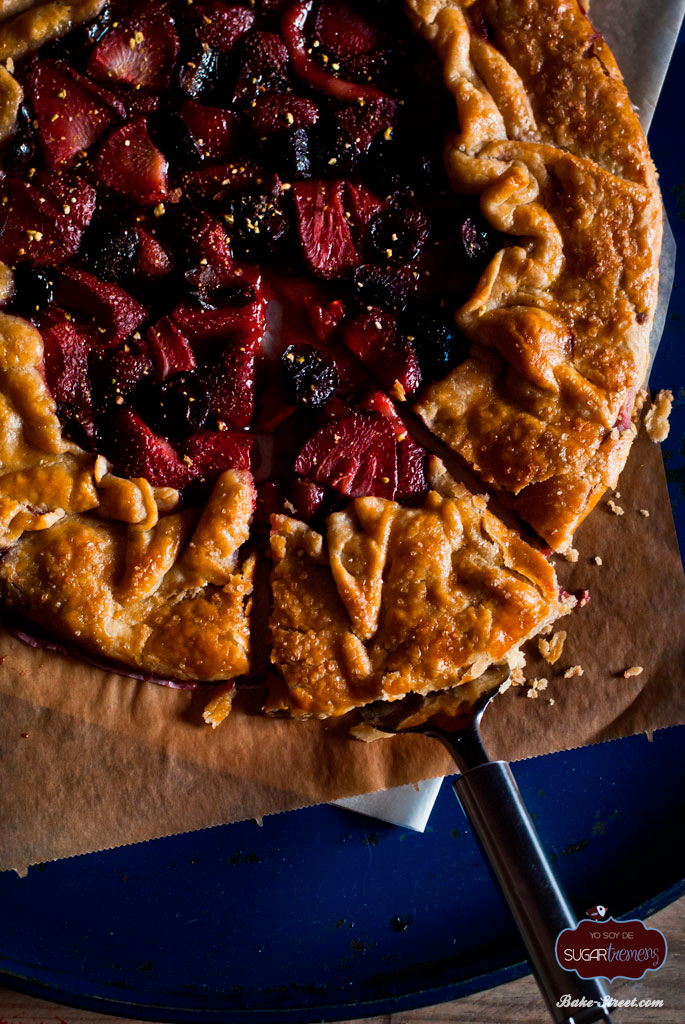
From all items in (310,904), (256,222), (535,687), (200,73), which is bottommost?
(310,904)

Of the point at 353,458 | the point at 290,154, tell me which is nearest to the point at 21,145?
the point at 290,154

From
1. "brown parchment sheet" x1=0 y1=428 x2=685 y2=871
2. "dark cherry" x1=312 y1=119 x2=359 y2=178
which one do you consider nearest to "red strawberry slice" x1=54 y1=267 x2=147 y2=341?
"dark cherry" x1=312 y1=119 x2=359 y2=178

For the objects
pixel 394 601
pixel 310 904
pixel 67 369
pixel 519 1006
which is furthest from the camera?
pixel 519 1006

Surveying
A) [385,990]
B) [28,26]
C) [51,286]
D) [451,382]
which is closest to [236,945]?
[385,990]

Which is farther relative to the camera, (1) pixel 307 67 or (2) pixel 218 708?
(1) pixel 307 67

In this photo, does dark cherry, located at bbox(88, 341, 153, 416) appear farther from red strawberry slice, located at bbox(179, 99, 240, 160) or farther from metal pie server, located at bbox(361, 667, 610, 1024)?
metal pie server, located at bbox(361, 667, 610, 1024)

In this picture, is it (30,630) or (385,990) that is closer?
(30,630)

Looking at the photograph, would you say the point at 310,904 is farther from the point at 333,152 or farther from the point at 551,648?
the point at 333,152

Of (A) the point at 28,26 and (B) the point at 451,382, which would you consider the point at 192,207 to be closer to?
(A) the point at 28,26
